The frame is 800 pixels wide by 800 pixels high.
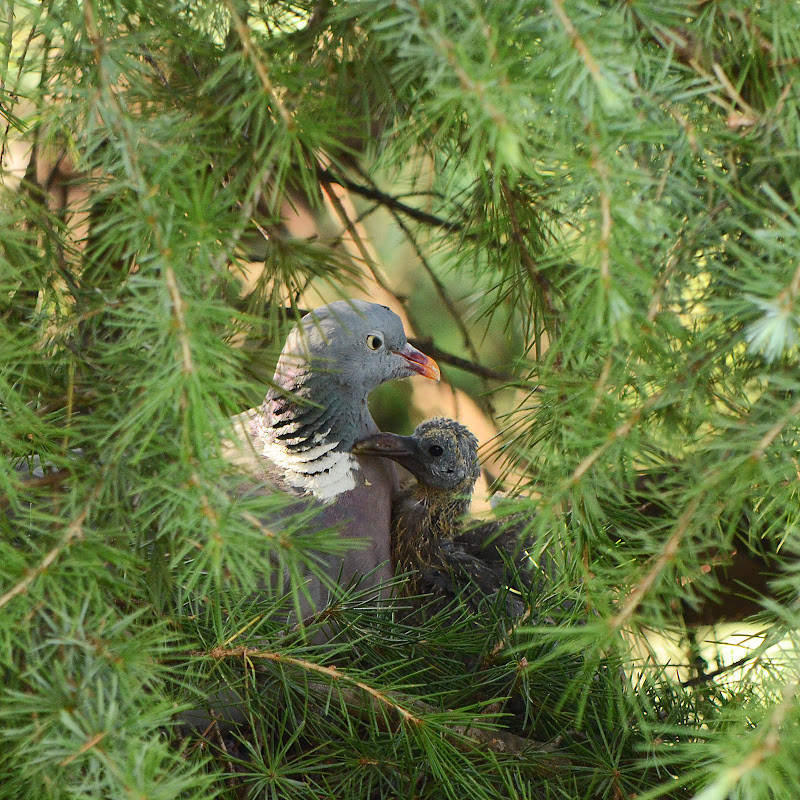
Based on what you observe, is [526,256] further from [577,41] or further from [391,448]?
[391,448]

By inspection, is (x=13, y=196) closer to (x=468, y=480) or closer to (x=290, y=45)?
(x=290, y=45)

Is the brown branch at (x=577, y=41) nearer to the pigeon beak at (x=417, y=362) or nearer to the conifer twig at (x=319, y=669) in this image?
the conifer twig at (x=319, y=669)

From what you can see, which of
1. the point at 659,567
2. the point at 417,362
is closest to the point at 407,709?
the point at 659,567

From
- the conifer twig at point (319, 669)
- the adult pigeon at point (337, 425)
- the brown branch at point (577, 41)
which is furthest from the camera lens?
the adult pigeon at point (337, 425)

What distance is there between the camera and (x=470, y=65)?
0.25 metres

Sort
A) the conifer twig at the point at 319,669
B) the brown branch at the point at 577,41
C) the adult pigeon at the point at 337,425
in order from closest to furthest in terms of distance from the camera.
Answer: the brown branch at the point at 577,41
the conifer twig at the point at 319,669
the adult pigeon at the point at 337,425

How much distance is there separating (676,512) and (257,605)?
0.22 m

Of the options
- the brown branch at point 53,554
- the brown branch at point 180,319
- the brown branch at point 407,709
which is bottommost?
the brown branch at point 407,709

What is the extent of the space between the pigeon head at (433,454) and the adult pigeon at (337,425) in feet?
0.07

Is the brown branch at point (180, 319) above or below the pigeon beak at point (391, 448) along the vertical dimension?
above

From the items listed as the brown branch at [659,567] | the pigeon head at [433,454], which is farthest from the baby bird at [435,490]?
the brown branch at [659,567]

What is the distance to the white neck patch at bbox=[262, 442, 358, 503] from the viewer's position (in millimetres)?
685

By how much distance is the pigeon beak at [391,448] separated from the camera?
71cm

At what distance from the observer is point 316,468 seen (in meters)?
0.69
